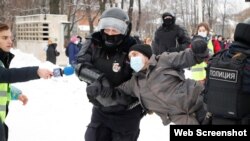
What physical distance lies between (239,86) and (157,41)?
4.92m

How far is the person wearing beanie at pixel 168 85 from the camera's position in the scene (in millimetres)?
3578

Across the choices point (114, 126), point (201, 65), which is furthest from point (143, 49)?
point (201, 65)

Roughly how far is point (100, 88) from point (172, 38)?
4086mm

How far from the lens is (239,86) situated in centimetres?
321

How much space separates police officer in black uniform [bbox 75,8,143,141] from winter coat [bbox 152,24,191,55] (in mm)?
3480

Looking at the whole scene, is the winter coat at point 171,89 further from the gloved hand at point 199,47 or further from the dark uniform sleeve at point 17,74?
the dark uniform sleeve at point 17,74

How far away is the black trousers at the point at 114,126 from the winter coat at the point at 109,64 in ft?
0.27

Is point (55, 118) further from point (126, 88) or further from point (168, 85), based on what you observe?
point (168, 85)

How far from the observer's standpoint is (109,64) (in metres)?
4.05

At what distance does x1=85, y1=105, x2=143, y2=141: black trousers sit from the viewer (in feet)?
13.4

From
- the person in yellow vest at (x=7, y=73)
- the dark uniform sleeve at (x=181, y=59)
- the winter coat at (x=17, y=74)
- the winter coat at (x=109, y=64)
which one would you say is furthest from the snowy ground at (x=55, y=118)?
the winter coat at (x=17, y=74)

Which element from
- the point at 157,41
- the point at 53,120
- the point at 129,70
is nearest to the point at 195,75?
the point at 157,41

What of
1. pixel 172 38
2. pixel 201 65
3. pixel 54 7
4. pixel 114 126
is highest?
pixel 54 7

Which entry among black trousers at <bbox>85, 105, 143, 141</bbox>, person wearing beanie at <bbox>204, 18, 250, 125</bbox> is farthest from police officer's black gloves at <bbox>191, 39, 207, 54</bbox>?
black trousers at <bbox>85, 105, 143, 141</bbox>
